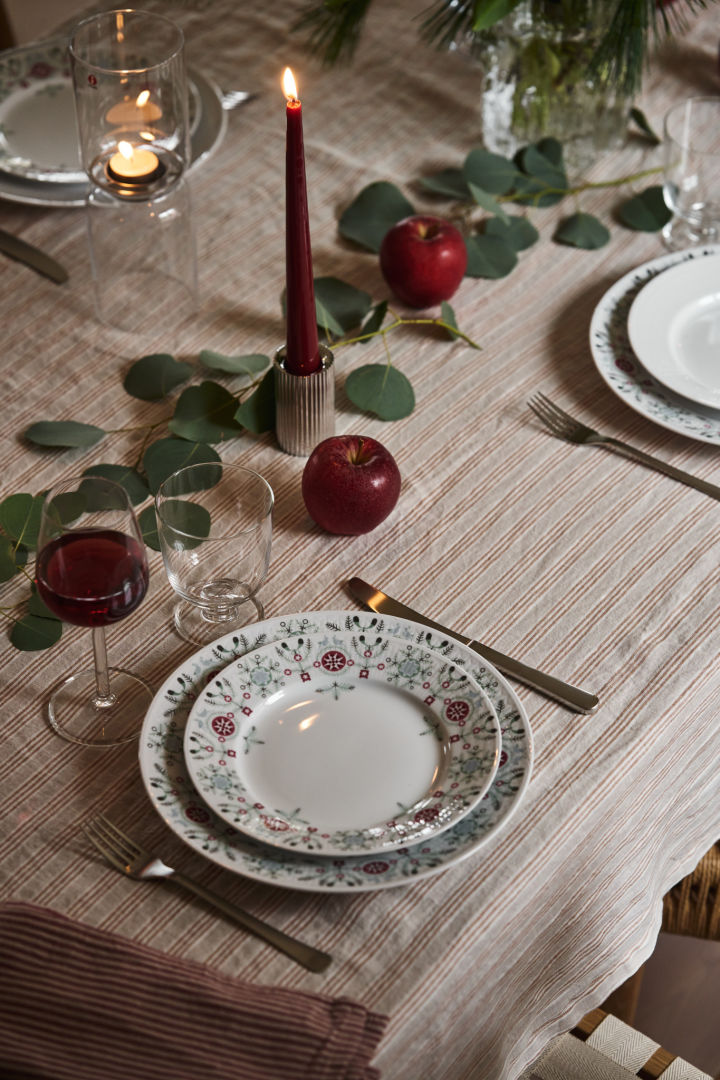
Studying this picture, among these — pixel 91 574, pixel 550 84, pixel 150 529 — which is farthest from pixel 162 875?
pixel 550 84

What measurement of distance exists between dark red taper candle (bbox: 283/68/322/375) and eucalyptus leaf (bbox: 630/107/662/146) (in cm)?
67

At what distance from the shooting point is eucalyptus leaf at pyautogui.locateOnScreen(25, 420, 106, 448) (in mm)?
967

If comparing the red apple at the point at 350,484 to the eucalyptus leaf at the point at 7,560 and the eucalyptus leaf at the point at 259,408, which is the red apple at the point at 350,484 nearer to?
the eucalyptus leaf at the point at 259,408

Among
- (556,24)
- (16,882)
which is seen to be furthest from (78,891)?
(556,24)

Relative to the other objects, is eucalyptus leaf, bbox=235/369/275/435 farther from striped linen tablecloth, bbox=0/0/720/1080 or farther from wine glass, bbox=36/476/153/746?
wine glass, bbox=36/476/153/746

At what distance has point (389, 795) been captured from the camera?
70 centimetres

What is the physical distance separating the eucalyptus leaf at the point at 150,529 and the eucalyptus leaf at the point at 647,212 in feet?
2.29

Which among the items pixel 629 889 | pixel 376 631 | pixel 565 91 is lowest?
pixel 629 889

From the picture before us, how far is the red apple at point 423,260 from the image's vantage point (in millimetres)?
1086

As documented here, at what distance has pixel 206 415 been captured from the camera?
3.27 feet

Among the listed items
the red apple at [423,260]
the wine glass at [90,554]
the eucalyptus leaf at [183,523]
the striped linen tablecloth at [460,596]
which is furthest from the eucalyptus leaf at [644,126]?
the wine glass at [90,554]

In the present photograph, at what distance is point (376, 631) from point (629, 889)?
25 cm

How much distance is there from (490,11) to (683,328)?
40 centimetres

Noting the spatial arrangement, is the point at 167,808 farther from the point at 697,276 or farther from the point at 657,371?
the point at 697,276
